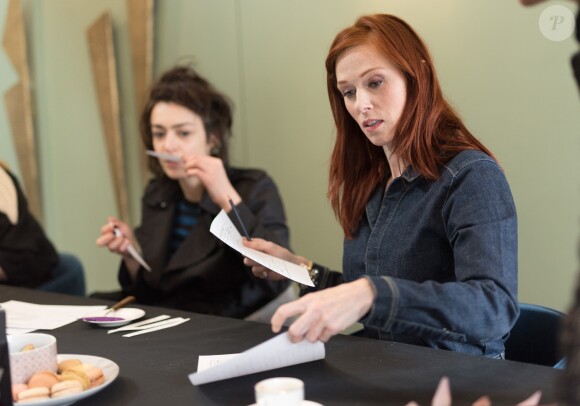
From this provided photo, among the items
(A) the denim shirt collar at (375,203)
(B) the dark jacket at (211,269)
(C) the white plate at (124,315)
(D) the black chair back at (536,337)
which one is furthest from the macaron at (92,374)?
(B) the dark jacket at (211,269)

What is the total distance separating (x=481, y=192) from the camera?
4.95 feet

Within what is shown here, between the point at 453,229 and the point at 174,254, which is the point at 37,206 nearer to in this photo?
the point at 174,254

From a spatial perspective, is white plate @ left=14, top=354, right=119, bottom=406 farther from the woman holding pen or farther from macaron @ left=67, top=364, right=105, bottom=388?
the woman holding pen

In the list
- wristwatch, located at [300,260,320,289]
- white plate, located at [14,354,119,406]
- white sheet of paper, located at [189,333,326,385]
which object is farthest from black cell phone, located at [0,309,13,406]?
wristwatch, located at [300,260,320,289]

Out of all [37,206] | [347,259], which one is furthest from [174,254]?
[37,206]

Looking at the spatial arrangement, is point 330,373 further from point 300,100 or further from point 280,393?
point 300,100

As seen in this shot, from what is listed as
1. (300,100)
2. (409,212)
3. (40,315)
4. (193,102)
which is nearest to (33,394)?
(40,315)

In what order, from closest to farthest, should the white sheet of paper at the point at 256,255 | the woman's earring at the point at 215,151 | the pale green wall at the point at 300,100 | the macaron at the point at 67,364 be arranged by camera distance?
the macaron at the point at 67,364, the white sheet of paper at the point at 256,255, the pale green wall at the point at 300,100, the woman's earring at the point at 215,151

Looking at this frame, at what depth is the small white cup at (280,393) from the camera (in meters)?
1.04

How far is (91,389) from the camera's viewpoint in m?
1.23

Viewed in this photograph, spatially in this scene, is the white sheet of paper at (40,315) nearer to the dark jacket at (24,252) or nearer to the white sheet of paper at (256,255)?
the white sheet of paper at (256,255)

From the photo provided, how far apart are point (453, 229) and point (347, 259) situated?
433 millimetres

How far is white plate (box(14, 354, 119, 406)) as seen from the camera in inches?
47.1

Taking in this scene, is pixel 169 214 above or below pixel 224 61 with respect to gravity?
below
